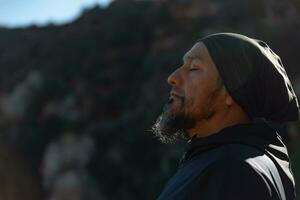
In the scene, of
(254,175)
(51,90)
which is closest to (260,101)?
(254,175)

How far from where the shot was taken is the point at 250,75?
7.78 feet

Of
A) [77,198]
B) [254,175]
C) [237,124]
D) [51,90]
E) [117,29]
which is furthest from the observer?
[117,29]

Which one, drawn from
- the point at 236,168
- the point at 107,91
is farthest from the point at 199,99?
the point at 107,91

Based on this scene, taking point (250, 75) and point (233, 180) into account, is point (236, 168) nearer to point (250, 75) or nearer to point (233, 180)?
point (233, 180)

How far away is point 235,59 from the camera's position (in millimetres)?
2369

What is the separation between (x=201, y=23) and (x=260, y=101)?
25614 millimetres

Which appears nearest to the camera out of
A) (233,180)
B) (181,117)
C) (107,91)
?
(233,180)

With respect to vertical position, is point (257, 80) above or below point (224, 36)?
below

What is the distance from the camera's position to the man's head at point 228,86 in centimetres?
237

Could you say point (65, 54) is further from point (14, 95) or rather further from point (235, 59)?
point (235, 59)

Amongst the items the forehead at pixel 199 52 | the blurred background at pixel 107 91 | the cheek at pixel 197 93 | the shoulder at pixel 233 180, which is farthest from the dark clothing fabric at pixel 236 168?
the blurred background at pixel 107 91

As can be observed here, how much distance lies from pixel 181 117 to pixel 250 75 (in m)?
0.29

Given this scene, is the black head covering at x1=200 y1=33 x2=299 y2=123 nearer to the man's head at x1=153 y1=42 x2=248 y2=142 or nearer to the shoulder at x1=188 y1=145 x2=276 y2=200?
the man's head at x1=153 y1=42 x2=248 y2=142

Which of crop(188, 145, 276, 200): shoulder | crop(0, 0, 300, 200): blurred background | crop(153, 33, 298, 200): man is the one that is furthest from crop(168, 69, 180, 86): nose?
crop(0, 0, 300, 200): blurred background
